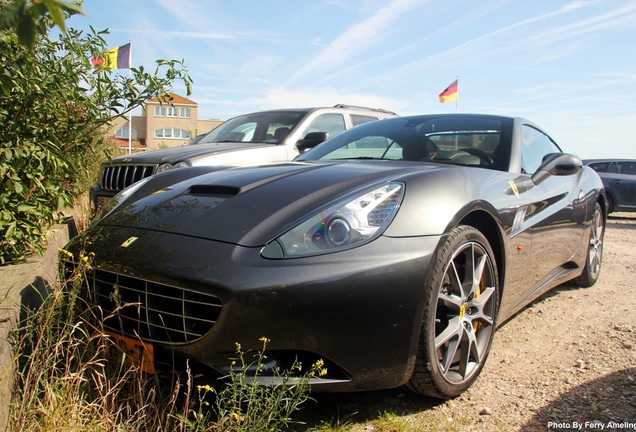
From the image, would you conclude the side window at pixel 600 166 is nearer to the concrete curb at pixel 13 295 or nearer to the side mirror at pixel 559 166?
the side mirror at pixel 559 166

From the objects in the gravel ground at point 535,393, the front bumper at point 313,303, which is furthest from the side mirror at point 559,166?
the front bumper at point 313,303

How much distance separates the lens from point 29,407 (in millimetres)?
1840

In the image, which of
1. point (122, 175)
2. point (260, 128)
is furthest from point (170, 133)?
point (122, 175)

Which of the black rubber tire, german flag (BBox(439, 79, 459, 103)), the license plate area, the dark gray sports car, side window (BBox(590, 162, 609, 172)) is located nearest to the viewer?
the dark gray sports car

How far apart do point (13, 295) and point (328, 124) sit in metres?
5.31

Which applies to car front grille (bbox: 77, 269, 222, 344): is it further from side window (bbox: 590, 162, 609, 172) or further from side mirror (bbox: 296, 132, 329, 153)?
side window (bbox: 590, 162, 609, 172)

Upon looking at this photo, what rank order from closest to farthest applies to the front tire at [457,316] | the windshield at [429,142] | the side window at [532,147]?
the front tire at [457,316]
the windshield at [429,142]
the side window at [532,147]

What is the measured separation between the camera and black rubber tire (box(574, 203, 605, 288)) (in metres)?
4.46

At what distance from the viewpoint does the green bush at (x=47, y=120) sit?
235cm

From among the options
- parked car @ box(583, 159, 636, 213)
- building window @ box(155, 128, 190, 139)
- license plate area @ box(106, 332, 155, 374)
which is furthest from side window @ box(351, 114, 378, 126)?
building window @ box(155, 128, 190, 139)

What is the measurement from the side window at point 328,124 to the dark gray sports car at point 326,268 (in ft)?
12.7

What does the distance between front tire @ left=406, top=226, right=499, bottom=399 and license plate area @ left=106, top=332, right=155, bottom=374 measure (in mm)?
1062

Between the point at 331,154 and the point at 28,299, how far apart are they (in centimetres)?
214

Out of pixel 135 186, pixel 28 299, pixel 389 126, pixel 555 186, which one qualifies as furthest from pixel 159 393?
pixel 555 186
